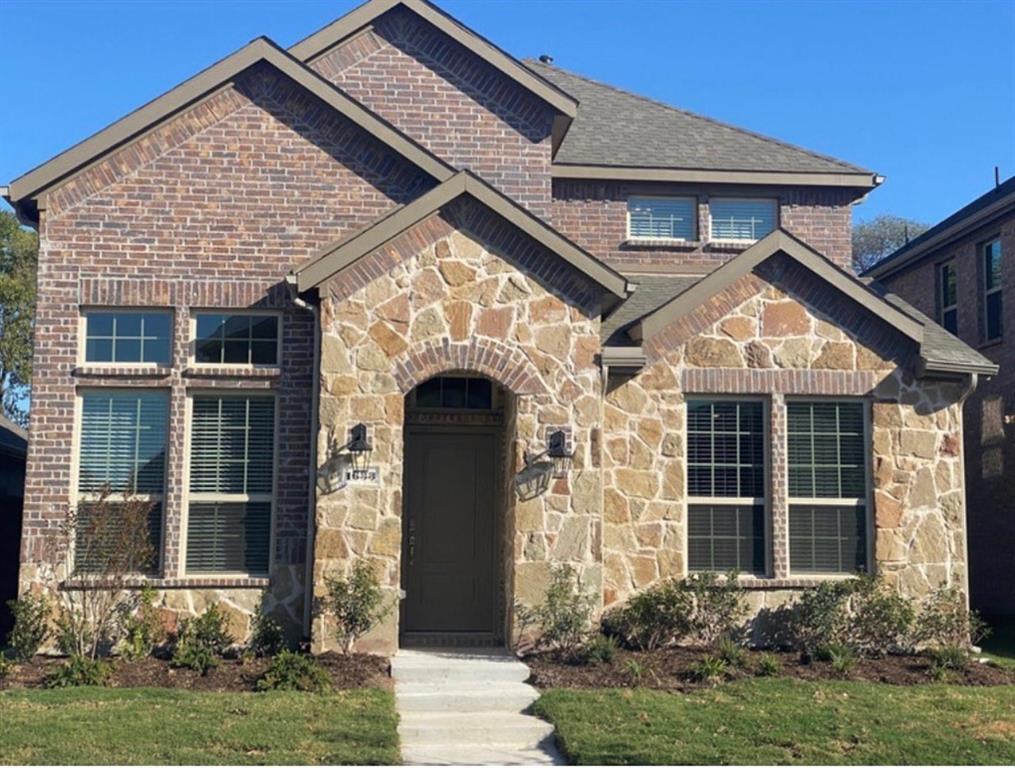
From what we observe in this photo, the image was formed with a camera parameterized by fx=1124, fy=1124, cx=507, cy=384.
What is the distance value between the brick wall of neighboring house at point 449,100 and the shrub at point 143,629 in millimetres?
6604

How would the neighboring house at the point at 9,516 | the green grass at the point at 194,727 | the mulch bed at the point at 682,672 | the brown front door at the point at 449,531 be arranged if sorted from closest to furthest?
the green grass at the point at 194,727 → the mulch bed at the point at 682,672 → the brown front door at the point at 449,531 → the neighboring house at the point at 9,516

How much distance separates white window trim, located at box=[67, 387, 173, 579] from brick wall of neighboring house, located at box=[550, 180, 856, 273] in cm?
626

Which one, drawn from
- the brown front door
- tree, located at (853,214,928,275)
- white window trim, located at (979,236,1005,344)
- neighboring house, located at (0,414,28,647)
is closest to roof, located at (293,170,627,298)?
the brown front door

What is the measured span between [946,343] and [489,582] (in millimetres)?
6002

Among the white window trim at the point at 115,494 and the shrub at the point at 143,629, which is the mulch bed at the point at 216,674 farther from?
the white window trim at the point at 115,494

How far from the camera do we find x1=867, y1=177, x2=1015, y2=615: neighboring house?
56.9 ft

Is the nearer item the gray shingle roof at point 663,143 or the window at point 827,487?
the window at point 827,487

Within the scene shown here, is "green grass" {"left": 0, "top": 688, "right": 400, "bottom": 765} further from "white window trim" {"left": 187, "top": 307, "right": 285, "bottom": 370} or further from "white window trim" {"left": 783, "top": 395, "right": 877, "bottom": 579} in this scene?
"white window trim" {"left": 783, "top": 395, "right": 877, "bottom": 579}

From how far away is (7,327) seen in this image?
3259cm

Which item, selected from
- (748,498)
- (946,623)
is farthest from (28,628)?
(946,623)

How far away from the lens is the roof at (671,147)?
1573 centimetres

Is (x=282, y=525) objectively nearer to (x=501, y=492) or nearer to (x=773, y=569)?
(x=501, y=492)

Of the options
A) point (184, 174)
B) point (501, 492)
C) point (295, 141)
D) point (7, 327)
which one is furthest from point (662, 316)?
point (7, 327)

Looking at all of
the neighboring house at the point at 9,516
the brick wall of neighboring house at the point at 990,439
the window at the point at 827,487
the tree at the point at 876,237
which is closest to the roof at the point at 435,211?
the window at the point at 827,487
